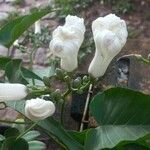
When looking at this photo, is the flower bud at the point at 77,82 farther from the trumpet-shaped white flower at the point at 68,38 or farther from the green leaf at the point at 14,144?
the green leaf at the point at 14,144

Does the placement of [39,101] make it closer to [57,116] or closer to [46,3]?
[57,116]

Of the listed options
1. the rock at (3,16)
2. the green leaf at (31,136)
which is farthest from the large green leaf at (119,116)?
the rock at (3,16)

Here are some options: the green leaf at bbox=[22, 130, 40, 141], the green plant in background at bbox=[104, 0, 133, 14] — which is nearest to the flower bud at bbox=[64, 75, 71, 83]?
the green leaf at bbox=[22, 130, 40, 141]

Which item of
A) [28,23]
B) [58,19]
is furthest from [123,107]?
[58,19]

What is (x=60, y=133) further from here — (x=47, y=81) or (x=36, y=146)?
(x=36, y=146)

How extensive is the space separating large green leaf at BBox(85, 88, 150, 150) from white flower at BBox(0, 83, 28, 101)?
138 millimetres

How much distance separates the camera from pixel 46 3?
3508 mm

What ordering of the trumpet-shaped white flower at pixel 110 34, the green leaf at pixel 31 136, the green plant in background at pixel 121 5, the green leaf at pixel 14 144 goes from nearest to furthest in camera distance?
the trumpet-shaped white flower at pixel 110 34, the green leaf at pixel 14 144, the green leaf at pixel 31 136, the green plant in background at pixel 121 5

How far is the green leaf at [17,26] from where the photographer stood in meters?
1.10

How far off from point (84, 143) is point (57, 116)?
→ 0.63 meters

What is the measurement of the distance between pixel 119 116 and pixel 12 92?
0.22m

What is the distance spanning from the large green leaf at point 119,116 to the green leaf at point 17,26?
0.24 meters

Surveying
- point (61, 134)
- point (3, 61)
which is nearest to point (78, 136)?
point (61, 134)

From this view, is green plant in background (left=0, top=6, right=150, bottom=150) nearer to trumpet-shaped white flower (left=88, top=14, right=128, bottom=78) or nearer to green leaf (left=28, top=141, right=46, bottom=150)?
trumpet-shaped white flower (left=88, top=14, right=128, bottom=78)
